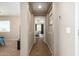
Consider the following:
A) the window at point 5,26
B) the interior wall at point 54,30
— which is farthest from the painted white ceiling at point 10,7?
the window at point 5,26

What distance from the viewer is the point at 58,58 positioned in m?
1.18

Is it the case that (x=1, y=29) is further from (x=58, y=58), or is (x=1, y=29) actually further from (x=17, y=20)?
(x=58, y=58)

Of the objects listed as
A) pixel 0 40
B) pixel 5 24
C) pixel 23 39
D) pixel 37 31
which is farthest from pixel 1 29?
pixel 23 39

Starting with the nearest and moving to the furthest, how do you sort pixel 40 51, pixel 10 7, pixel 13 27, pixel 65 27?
pixel 65 27
pixel 40 51
pixel 10 7
pixel 13 27

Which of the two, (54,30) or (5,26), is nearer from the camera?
(54,30)

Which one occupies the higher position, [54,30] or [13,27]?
[13,27]

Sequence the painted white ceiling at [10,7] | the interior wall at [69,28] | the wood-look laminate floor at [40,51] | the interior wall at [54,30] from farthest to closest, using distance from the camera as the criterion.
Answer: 1. the painted white ceiling at [10,7]
2. the wood-look laminate floor at [40,51]
3. the interior wall at [54,30]
4. the interior wall at [69,28]

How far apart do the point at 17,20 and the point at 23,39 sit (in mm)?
4986

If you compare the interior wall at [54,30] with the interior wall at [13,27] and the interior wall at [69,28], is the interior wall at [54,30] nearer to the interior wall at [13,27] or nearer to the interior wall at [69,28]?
the interior wall at [69,28]

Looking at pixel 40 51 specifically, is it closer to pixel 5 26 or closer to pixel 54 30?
pixel 54 30

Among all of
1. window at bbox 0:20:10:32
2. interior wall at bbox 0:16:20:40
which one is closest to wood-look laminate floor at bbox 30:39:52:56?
interior wall at bbox 0:16:20:40

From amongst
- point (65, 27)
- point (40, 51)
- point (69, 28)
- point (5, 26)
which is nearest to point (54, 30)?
point (65, 27)

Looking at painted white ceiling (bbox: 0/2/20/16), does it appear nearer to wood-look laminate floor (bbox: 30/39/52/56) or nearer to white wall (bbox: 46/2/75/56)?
A: wood-look laminate floor (bbox: 30/39/52/56)

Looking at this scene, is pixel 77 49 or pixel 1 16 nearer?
pixel 77 49
